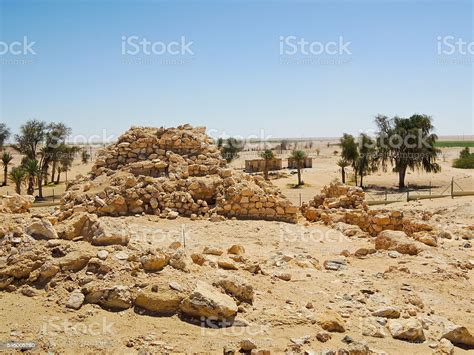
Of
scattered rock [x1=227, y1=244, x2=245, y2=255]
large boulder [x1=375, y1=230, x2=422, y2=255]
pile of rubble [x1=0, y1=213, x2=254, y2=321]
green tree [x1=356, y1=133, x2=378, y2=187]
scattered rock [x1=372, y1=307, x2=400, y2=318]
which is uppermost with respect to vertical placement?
green tree [x1=356, y1=133, x2=378, y2=187]

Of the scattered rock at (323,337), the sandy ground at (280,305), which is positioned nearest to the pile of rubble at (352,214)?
the sandy ground at (280,305)

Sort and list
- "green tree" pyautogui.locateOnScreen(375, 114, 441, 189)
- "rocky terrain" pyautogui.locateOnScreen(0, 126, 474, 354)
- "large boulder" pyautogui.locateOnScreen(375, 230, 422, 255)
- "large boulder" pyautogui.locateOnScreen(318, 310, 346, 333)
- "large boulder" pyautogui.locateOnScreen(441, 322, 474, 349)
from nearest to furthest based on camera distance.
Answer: "rocky terrain" pyautogui.locateOnScreen(0, 126, 474, 354)
"large boulder" pyautogui.locateOnScreen(318, 310, 346, 333)
"large boulder" pyautogui.locateOnScreen(441, 322, 474, 349)
"large boulder" pyautogui.locateOnScreen(375, 230, 422, 255)
"green tree" pyautogui.locateOnScreen(375, 114, 441, 189)

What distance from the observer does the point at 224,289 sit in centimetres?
670

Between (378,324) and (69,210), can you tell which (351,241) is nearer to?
(378,324)

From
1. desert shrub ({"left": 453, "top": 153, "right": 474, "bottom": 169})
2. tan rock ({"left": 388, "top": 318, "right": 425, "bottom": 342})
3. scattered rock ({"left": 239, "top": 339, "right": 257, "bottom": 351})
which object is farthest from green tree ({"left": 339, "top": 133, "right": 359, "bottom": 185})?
scattered rock ({"left": 239, "top": 339, "right": 257, "bottom": 351})

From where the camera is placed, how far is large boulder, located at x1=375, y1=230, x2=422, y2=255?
10.6m

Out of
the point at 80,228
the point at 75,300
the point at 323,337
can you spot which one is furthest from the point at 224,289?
the point at 80,228

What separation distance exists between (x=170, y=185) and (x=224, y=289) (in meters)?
7.21

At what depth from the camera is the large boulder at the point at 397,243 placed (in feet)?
34.9

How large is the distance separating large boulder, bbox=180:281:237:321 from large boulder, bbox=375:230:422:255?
19.1 feet

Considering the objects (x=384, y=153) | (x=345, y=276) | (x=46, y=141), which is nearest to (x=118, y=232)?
(x=345, y=276)

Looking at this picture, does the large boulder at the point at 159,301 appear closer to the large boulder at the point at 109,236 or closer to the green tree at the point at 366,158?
the large boulder at the point at 109,236

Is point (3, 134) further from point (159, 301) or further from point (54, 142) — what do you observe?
point (159, 301)

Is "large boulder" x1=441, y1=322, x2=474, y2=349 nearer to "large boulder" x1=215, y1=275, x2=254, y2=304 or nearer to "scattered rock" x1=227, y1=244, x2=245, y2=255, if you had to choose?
"large boulder" x1=215, y1=275, x2=254, y2=304
